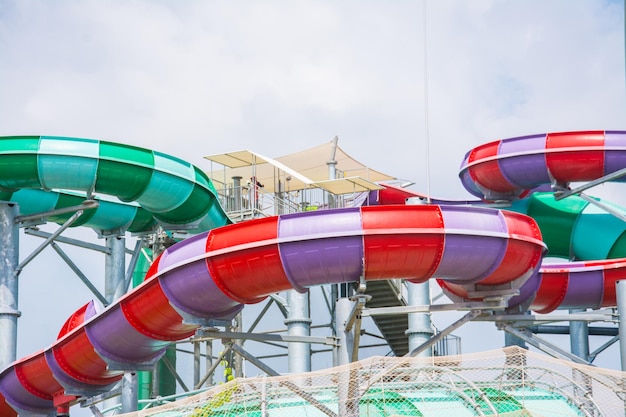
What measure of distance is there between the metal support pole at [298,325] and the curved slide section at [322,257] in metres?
5.95

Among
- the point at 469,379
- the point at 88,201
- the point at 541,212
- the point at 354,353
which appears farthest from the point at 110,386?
the point at 541,212

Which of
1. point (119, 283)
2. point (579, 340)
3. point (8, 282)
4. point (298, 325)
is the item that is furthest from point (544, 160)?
point (8, 282)

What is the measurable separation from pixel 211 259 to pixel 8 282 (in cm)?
627

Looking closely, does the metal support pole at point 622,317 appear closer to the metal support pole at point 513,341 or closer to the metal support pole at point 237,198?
the metal support pole at point 513,341

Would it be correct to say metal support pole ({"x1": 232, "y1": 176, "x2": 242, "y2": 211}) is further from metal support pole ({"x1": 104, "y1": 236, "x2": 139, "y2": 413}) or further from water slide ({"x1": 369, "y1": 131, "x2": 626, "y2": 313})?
water slide ({"x1": 369, "y1": 131, "x2": 626, "y2": 313})

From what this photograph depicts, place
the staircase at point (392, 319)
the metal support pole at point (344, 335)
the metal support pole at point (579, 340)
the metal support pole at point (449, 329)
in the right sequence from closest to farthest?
the metal support pole at point (344, 335) < the metal support pole at point (449, 329) < the metal support pole at point (579, 340) < the staircase at point (392, 319)

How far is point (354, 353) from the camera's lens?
17.2m

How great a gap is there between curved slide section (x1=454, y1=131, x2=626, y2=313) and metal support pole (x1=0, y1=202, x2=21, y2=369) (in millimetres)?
7807

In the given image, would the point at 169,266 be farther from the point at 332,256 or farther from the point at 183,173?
the point at 183,173

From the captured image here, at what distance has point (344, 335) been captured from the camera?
56.4 feet

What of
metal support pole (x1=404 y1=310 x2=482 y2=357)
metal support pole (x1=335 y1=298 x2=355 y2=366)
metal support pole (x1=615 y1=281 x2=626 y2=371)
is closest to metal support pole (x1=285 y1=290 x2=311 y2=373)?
metal support pole (x1=404 y1=310 x2=482 y2=357)

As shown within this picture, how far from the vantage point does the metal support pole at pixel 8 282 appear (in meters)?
21.1

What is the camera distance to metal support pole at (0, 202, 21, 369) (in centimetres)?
2109

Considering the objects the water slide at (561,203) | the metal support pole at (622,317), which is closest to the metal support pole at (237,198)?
the water slide at (561,203)
